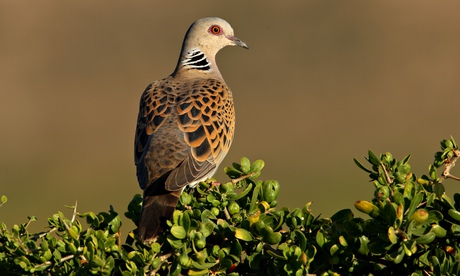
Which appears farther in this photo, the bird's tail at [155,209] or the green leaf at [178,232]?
the bird's tail at [155,209]

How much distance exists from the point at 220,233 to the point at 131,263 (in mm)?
439

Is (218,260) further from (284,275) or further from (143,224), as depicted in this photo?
(143,224)

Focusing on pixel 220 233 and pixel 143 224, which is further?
pixel 143 224

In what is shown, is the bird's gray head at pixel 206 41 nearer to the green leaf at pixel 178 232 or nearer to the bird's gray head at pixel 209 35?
the bird's gray head at pixel 209 35

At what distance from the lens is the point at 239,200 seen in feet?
12.6

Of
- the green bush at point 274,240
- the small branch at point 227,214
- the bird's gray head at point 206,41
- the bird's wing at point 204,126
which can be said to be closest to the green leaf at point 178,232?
the green bush at point 274,240

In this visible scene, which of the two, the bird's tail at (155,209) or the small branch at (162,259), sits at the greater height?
the bird's tail at (155,209)

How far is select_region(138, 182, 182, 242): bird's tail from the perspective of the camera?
3.91 meters

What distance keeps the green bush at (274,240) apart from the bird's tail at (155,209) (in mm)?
100

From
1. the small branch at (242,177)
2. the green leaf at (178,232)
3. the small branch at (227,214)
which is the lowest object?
the green leaf at (178,232)

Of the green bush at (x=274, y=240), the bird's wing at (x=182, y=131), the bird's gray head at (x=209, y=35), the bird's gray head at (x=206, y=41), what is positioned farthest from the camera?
the bird's gray head at (x=209, y=35)

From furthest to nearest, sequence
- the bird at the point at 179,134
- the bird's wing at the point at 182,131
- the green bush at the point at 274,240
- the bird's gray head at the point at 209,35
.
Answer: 1. the bird's gray head at the point at 209,35
2. the bird's wing at the point at 182,131
3. the bird at the point at 179,134
4. the green bush at the point at 274,240

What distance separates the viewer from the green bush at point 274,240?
3013 millimetres

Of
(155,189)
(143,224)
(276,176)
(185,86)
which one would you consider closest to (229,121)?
(185,86)
